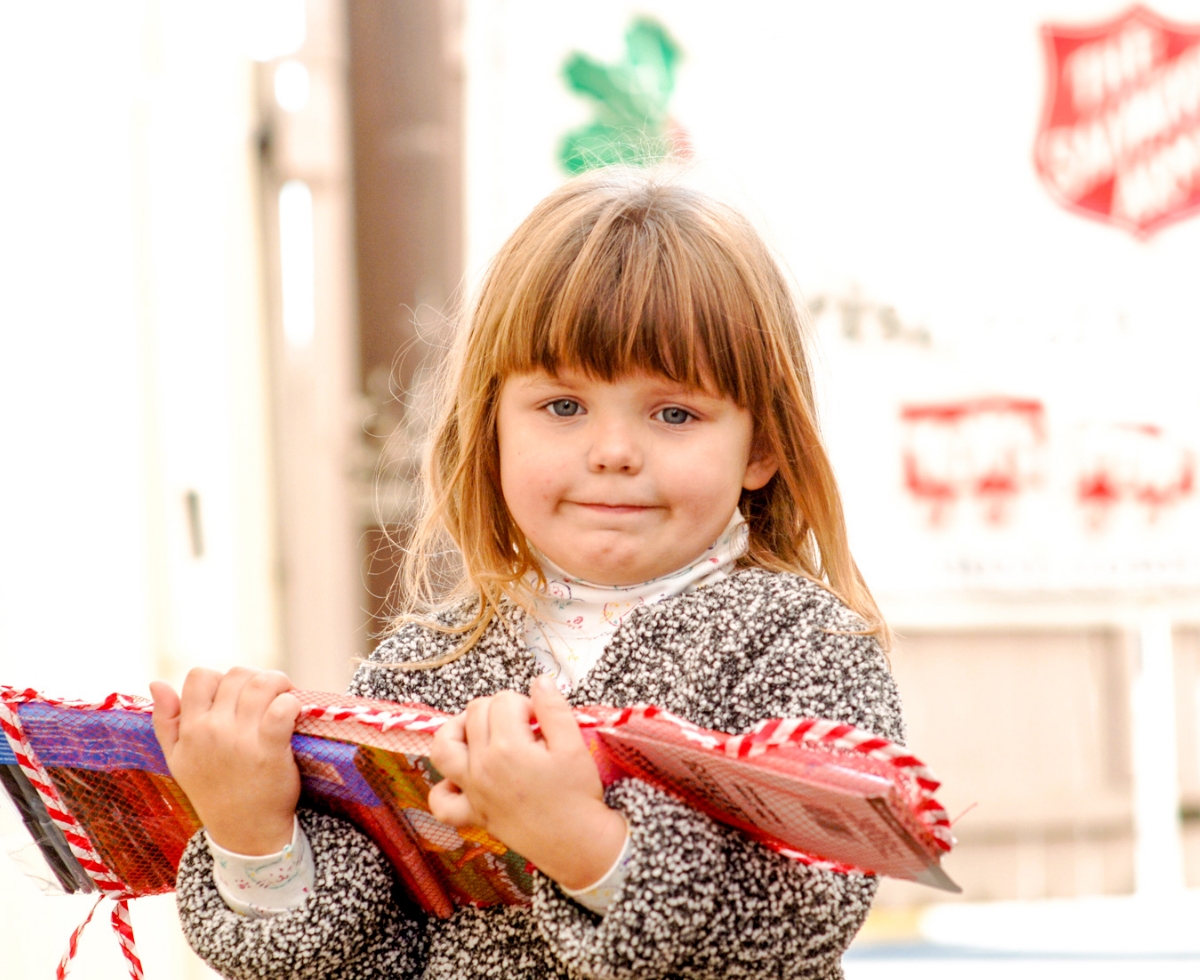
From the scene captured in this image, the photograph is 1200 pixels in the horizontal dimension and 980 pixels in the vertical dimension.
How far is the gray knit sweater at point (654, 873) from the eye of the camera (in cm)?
75

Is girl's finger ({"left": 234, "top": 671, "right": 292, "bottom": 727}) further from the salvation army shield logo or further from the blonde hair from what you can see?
the salvation army shield logo

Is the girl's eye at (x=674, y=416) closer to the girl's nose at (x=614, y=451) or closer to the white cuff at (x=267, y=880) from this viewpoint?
the girl's nose at (x=614, y=451)

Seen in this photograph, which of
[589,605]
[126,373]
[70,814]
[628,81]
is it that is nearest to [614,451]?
[589,605]

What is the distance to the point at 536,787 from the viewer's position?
75cm

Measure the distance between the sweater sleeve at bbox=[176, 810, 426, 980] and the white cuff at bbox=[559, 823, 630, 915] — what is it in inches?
6.7

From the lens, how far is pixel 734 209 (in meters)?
1.00

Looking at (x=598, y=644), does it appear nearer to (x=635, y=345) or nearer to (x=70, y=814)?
(x=635, y=345)

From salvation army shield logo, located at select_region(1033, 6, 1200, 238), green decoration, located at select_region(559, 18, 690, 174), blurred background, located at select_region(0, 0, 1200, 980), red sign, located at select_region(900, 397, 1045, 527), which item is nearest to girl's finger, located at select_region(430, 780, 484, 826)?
blurred background, located at select_region(0, 0, 1200, 980)

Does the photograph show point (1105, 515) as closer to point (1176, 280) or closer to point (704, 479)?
point (1176, 280)

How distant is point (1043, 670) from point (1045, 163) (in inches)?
42.8

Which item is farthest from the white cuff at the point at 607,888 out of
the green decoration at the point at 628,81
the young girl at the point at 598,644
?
the green decoration at the point at 628,81

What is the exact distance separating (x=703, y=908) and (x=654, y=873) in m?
0.03

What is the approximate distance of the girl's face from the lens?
88 centimetres

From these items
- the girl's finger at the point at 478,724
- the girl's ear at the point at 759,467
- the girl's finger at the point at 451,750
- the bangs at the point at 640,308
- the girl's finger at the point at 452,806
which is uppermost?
the bangs at the point at 640,308
